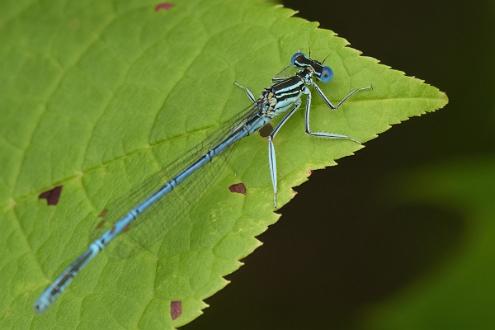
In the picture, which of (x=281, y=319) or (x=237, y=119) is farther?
(x=281, y=319)

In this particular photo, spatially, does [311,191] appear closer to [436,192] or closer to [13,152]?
[436,192]

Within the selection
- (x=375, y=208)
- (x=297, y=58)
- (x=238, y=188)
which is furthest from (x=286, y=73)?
(x=375, y=208)

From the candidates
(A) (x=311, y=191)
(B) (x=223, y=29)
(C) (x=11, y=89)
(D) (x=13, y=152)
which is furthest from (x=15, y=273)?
(A) (x=311, y=191)

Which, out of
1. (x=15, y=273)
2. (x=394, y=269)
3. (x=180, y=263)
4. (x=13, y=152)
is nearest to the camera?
(x=180, y=263)

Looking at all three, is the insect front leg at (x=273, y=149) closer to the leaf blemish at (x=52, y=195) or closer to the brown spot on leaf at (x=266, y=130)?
the brown spot on leaf at (x=266, y=130)

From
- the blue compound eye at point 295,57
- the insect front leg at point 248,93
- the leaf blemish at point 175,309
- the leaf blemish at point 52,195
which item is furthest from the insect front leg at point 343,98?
the leaf blemish at point 52,195

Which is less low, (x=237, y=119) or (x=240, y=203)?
(x=237, y=119)

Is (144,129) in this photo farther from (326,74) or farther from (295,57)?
(326,74)
